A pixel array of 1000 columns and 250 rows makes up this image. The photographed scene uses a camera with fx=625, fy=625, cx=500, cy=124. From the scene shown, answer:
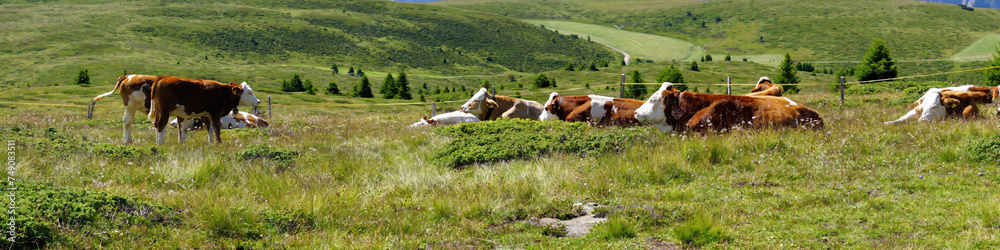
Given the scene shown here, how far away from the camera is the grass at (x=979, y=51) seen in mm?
176863

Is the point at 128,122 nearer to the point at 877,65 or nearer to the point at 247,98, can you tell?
the point at 247,98

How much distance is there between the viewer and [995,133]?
28.2 ft

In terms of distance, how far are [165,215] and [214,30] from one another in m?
206

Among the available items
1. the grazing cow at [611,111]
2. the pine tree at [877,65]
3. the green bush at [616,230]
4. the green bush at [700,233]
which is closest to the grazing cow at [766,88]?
the grazing cow at [611,111]

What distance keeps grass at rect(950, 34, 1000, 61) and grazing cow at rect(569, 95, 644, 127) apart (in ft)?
660

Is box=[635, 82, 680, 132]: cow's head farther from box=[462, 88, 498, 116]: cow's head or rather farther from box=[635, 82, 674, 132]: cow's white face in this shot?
box=[462, 88, 498, 116]: cow's head

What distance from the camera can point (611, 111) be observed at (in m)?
14.1

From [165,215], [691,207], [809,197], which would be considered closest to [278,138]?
[165,215]

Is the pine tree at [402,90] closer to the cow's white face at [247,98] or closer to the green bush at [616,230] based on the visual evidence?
the cow's white face at [247,98]

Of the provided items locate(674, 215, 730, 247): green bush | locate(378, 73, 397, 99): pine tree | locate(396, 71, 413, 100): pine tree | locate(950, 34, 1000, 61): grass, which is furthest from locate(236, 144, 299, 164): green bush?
locate(950, 34, 1000, 61): grass

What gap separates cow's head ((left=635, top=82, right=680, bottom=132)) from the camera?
36.7ft

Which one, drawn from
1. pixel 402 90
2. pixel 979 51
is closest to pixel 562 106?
pixel 402 90

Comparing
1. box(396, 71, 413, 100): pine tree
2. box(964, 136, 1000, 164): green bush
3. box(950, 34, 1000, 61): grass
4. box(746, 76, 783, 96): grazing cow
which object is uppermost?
box(950, 34, 1000, 61): grass

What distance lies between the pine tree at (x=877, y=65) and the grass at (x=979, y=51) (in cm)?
14692
